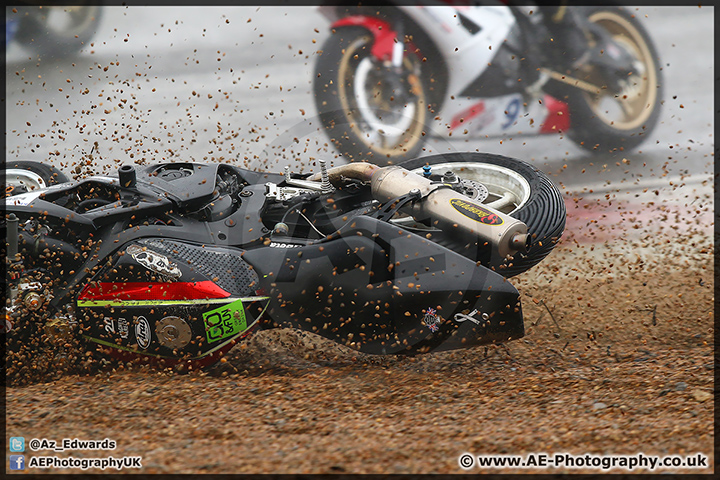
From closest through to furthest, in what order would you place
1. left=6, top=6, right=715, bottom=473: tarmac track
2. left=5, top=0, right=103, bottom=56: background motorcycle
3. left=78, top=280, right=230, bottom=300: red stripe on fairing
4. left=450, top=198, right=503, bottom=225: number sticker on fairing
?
left=6, top=6, right=715, bottom=473: tarmac track
left=78, top=280, right=230, bottom=300: red stripe on fairing
left=450, top=198, right=503, bottom=225: number sticker on fairing
left=5, top=0, right=103, bottom=56: background motorcycle

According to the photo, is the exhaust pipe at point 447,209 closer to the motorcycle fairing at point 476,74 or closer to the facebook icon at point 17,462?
the facebook icon at point 17,462

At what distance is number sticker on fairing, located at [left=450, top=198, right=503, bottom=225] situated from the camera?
4.27 m

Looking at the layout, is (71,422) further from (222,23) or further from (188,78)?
(222,23)

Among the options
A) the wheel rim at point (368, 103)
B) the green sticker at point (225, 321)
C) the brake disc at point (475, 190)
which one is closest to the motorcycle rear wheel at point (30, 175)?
the green sticker at point (225, 321)

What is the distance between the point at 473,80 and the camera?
901 cm

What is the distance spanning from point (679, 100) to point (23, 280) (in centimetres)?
750

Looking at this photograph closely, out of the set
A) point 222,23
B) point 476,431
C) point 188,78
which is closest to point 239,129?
point 188,78

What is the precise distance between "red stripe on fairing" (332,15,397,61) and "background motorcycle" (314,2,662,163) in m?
0.01

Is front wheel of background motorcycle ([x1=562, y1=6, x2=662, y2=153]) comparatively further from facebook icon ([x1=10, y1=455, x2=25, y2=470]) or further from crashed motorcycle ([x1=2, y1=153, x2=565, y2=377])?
facebook icon ([x1=10, y1=455, x2=25, y2=470])

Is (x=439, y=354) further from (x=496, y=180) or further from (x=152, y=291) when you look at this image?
(x=152, y=291)

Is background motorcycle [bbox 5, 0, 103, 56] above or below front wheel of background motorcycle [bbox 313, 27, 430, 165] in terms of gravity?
above

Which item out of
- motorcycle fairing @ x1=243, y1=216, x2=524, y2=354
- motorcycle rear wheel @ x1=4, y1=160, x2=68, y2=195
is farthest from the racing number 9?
motorcycle rear wheel @ x1=4, y1=160, x2=68, y2=195

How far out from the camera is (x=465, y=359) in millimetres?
4660

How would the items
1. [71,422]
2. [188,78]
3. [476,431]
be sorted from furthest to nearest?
[188,78] → [71,422] → [476,431]
